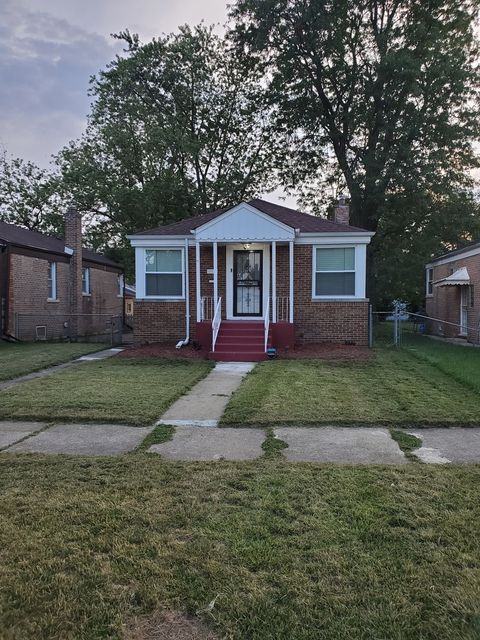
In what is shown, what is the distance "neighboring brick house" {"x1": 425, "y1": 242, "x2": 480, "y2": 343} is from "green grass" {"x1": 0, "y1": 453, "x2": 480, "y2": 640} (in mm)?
13573

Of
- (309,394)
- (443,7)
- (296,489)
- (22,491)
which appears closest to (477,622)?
(296,489)

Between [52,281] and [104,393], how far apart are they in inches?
541

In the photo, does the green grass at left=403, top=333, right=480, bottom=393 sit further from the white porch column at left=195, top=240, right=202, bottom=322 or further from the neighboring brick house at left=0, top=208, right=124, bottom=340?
the neighboring brick house at left=0, top=208, right=124, bottom=340

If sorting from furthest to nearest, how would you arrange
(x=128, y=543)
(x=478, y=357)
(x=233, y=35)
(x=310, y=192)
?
(x=310, y=192) < (x=233, y=35) < (x=478, y=357) < (x=128, y=543)

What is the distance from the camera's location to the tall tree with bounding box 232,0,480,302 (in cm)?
1906

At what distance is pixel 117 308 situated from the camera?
25.8 meters

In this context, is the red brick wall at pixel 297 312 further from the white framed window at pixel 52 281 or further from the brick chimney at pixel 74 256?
the brick chimney at pixel 74 256

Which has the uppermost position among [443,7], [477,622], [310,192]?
[443,7]

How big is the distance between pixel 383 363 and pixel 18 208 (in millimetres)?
29461

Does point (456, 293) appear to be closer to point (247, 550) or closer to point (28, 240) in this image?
point (28, 240)

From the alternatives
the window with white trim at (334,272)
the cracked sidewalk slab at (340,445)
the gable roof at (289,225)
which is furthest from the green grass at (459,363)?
the gable roof at (289,225)

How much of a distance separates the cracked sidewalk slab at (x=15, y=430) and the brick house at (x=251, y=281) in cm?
705

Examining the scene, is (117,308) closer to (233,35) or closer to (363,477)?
(233,35)

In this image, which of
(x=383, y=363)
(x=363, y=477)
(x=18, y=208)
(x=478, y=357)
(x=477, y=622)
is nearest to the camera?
(x=477, y=622)
